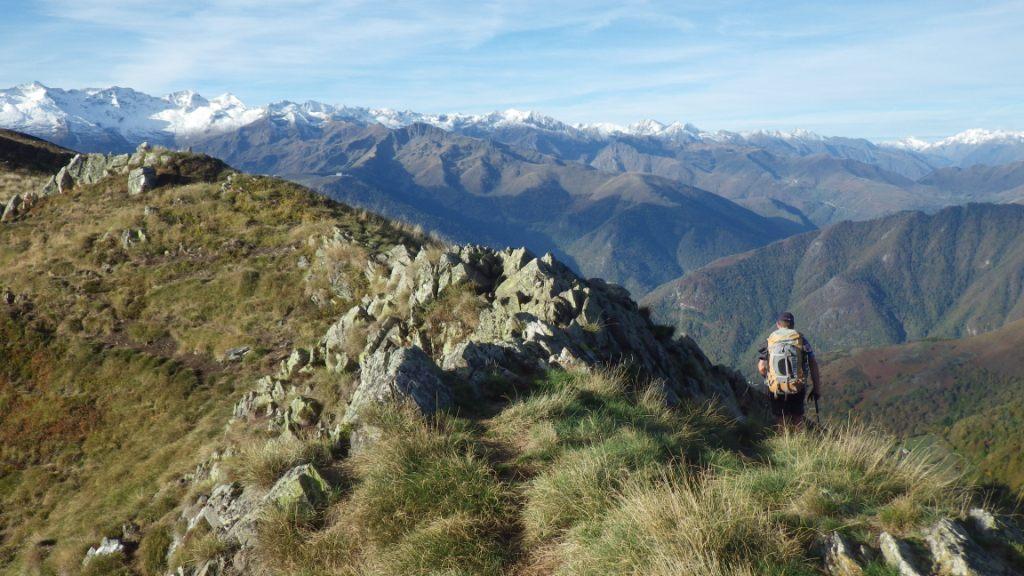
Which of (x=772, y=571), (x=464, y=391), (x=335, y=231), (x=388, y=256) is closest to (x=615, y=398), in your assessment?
(x=464, y=391)

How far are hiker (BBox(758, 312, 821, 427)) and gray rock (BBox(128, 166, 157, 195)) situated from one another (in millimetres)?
45861

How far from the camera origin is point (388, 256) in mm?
29109

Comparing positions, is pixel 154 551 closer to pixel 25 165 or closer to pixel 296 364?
pixel 296 364

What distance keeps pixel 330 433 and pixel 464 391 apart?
296cm

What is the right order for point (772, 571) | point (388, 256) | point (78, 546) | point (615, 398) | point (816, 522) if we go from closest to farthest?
point (772, 571), point (816, 522), point (615, 398), point (78, 546), point (388, 256)

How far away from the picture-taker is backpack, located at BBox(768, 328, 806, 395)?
48.0ft

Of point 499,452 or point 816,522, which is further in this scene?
point 499,452

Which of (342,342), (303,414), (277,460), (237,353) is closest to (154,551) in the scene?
(303,414)

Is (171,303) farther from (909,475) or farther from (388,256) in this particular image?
(909,475)

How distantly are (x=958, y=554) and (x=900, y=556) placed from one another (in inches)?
24.0

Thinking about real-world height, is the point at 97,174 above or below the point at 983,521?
above

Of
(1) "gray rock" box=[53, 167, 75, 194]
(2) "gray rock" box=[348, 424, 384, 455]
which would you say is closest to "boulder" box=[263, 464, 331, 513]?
(2) "gray rock" box=[348, 424, 384, 455]

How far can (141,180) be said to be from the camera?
4262cm

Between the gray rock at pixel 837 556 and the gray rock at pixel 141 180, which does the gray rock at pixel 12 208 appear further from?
the gray rock at pixel 837 556
